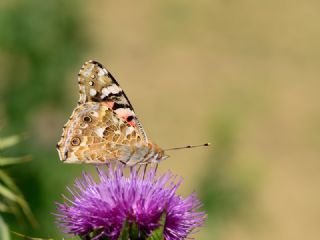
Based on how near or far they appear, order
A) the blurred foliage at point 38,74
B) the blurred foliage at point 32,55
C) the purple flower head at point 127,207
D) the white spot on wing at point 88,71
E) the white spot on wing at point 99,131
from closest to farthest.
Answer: the purple flower head at point 127,207
the white spot on wing at point 99,131
the white spot on wing at point 88,71
the blurred foliage at point 38,74
the blurred foliage at point 32,55

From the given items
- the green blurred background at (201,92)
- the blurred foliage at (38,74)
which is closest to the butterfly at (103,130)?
the green blurred background at (201,92)

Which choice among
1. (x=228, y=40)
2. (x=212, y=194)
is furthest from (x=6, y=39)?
(x=228, y=40)

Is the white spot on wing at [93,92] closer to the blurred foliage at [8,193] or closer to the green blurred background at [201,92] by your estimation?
the blurred foliage at [8,193]

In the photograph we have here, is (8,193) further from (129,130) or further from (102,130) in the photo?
(129,130)

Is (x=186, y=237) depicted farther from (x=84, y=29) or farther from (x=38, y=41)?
(x=84, y=29)

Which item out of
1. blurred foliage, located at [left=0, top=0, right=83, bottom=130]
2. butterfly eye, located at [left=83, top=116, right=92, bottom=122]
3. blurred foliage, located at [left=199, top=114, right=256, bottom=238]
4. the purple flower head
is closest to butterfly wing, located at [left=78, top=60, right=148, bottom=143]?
butterfly eye, located at [left=83, top=116, right=92, bottom=122]

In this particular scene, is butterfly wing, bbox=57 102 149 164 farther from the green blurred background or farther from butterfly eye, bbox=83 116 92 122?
the green blurred background

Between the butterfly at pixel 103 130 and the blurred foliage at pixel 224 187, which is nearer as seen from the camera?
the butterfly at pixel 103 130
